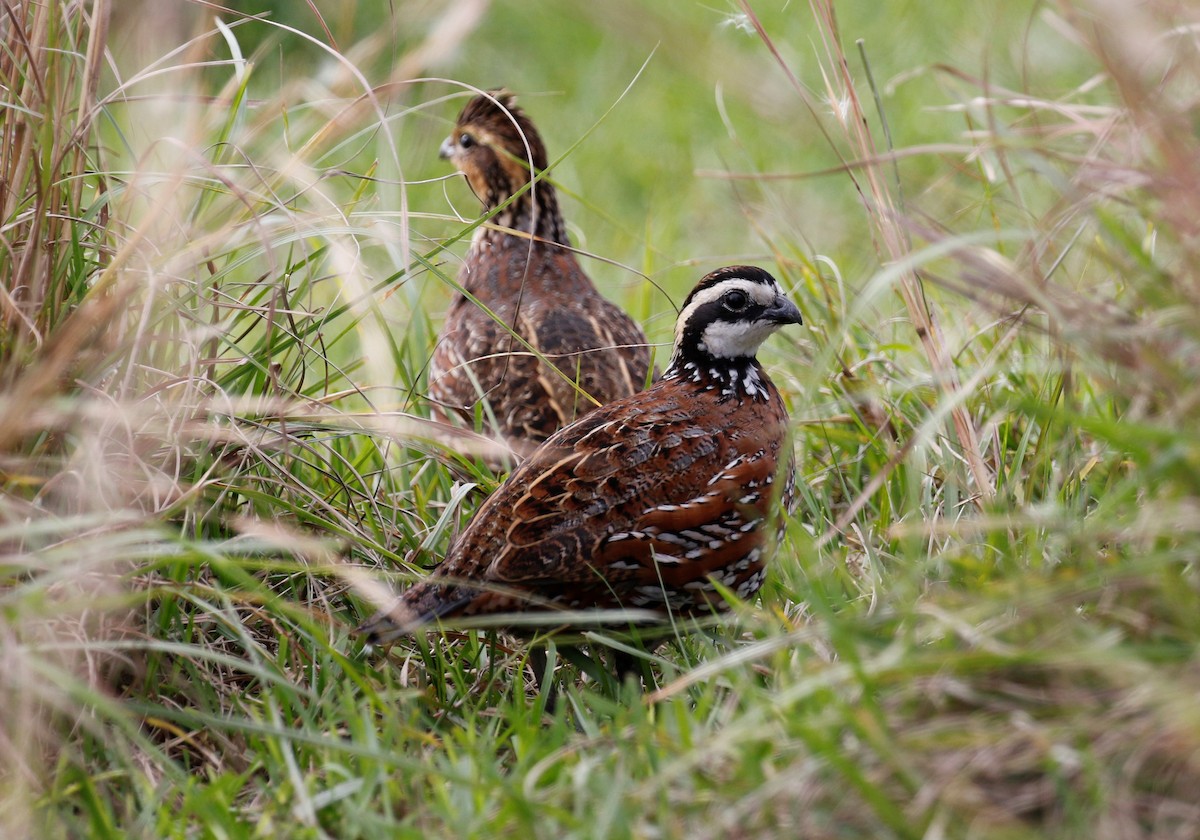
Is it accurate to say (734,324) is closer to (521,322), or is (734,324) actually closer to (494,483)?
(494,483)

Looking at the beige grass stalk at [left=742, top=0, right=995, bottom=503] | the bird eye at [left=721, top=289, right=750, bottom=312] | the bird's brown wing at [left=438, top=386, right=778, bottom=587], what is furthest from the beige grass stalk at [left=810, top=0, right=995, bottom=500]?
the bird's brown wing at [left=438, top=386, right=778, bottom=587]

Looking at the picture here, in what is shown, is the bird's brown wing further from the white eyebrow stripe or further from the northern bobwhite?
the white eyebrow stripe

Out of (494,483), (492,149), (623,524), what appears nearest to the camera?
(623,524)

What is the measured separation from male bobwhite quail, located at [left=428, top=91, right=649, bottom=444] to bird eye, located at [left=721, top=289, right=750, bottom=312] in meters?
0.64

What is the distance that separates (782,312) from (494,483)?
1102mm

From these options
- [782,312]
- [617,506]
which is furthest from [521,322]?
[617,506]

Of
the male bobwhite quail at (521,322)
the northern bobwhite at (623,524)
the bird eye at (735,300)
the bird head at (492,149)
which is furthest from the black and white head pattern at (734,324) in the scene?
the bird head at (492,149)

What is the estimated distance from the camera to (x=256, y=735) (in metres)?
3.42

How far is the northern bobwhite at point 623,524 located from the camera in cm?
387

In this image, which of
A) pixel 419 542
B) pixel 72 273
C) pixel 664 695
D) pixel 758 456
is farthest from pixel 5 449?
pixel 758 456

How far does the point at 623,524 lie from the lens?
3900 millimetres

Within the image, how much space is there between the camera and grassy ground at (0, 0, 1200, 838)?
2.62 meters

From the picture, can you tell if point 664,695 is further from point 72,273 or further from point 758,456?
point 72,273

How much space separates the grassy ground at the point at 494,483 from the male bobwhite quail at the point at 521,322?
386mm
